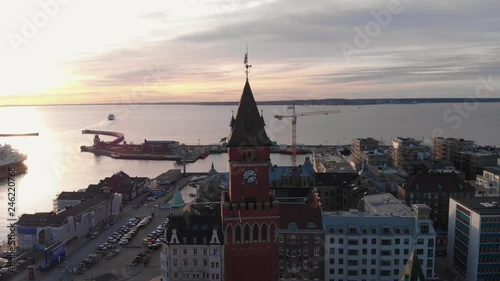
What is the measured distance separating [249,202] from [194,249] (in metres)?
17.5

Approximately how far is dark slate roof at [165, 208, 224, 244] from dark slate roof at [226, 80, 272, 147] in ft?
58.4

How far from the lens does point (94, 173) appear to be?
13775 cm

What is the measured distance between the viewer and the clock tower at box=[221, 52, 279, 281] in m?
32.5

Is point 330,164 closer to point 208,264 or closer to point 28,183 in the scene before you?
point 208,264

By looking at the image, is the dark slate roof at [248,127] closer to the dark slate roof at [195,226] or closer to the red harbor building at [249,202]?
the red harbor building at [249,202]

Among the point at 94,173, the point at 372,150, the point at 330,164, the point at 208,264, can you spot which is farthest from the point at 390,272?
the point at 94,173

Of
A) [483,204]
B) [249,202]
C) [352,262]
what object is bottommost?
[352,262]

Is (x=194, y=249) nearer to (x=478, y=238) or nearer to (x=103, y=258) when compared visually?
(x=103, y=258)

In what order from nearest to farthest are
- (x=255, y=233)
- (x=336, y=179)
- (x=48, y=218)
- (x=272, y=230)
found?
1. (x=272, y=230)
2. (x=255, y=233)
3. (x=48, y=218)
4. (x=336, y=179)

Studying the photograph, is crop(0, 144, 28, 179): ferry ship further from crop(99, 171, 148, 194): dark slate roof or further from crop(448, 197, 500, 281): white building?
crop(448, 197, 500, 281): white building

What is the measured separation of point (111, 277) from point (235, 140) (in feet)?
103

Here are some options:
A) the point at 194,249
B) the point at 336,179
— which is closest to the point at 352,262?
the point at 194,249

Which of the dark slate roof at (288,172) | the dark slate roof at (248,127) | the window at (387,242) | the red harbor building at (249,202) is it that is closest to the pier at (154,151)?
the dark slate roof at (288,172)

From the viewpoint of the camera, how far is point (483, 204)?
174 ft
